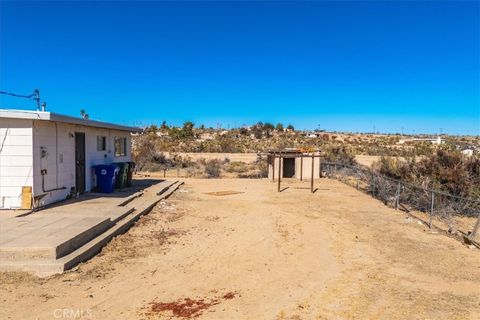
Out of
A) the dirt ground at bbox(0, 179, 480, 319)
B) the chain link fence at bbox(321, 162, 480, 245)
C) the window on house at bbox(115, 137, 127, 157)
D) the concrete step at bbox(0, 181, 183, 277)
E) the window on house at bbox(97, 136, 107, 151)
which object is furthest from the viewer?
the window on house at bbox(115, 137, 127, 157)

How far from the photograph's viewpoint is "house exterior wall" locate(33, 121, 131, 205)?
10891mm

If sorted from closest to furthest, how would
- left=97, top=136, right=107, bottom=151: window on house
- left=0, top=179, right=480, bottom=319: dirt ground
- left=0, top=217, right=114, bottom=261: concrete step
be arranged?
left=0, top=179, right=480, bottom=319: dirt ground
left=0, top=217, right=114, bottom=261: concrete step
left=97, top=136, right=107, bottom=151: window on house

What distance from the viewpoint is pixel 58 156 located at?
12.0m

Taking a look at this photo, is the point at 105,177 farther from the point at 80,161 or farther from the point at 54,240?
the point at 54,240

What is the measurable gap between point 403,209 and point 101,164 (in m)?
11.0

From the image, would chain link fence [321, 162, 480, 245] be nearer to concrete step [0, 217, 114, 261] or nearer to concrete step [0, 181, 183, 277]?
concrete step [0, 181, 183, 277]

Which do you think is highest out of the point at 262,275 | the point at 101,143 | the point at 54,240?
the point at 101,143

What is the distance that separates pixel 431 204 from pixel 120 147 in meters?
12.8

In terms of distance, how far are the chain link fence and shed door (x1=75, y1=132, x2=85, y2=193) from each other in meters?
10.7

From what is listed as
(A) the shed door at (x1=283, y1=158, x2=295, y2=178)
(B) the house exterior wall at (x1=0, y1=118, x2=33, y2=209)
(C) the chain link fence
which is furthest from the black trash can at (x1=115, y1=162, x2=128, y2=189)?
(A) the shed door at (x1=283, y1=158, x2=295, y2=178)

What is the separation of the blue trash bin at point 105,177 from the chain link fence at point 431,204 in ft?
32.8

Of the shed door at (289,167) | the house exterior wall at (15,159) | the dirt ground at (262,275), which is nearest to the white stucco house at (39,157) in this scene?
the house exterior wall at (15,159)

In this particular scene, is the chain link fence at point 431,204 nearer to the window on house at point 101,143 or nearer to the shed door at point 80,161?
the shed door at point 80,161

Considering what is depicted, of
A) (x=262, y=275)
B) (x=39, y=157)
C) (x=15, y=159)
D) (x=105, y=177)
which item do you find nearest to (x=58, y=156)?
(x=39, y=157)
